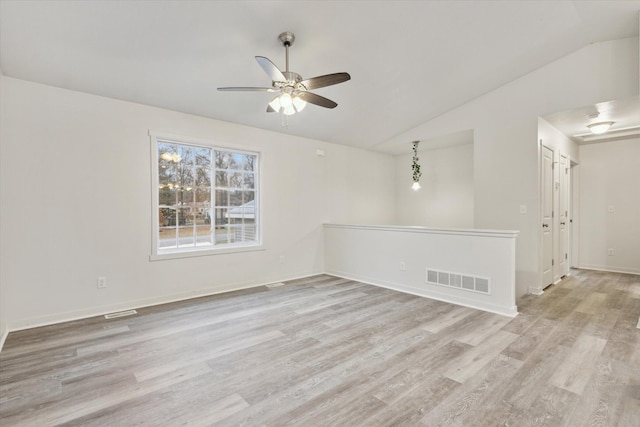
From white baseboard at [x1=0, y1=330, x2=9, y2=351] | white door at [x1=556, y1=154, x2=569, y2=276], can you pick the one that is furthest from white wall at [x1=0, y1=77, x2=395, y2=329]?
white door at [x1=556, y1=154, x2=569, y2=276]

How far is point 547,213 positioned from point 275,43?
4.53 meters

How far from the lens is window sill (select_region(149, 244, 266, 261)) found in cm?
407

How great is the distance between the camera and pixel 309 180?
5.71 meters

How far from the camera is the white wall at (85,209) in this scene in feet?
10.4

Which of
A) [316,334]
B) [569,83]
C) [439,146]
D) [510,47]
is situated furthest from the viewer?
[439,146]

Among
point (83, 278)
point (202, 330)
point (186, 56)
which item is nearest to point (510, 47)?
point (186, 56)

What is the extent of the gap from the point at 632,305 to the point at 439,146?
3774 millimetres

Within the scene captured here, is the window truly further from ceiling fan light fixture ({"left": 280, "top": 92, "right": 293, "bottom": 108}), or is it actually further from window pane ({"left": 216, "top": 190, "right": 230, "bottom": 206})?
ceiling fan light fixture ({"left": 280, "top": 92, "right": 293, "bottom": 108})

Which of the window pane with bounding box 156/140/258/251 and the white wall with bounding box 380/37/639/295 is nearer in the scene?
the white wall with bounding box 380/37/639/295

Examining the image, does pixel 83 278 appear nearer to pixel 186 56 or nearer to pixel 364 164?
pixel 186 56

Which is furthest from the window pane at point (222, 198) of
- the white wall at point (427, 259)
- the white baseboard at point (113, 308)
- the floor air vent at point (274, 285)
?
the white wall at point (427, 259)

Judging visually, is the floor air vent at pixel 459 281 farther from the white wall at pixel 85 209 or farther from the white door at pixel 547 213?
the white wall at pixel 85 209

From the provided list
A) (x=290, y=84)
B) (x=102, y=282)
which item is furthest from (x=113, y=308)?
(x=290, y=84)

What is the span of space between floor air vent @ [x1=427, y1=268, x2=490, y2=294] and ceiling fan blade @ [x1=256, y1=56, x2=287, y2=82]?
3120 millimetres
